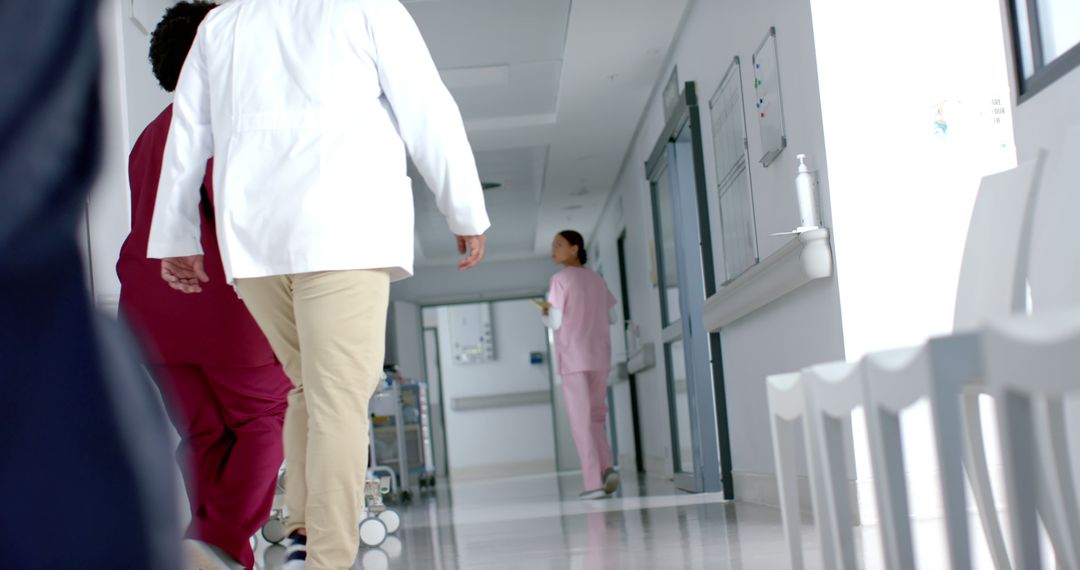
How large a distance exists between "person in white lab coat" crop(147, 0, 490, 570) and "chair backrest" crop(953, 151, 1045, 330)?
0.90 metres

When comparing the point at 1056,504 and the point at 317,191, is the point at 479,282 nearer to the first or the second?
the point at 317,191

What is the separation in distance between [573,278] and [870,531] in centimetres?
385

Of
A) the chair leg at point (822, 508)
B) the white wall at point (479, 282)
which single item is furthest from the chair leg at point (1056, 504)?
the white wall at point (479, 282)

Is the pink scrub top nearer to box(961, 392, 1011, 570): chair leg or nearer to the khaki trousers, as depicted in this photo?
the khaki trousers

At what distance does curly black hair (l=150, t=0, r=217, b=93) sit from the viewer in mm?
2607

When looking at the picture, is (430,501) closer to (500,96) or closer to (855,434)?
(500,96)

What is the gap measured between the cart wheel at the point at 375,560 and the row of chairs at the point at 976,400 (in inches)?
79.8

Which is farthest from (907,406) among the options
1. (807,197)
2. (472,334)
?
(472,334)

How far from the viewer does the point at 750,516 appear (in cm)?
424

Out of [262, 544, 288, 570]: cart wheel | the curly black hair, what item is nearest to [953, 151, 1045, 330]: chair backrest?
the curly black hair

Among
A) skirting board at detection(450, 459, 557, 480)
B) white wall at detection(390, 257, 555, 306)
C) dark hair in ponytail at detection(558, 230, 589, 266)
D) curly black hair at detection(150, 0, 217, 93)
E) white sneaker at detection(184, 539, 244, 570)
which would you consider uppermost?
white wall at detection(390, 257, 555, 306)

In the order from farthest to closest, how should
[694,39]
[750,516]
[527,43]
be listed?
1. [527,43]
2. [694,39]
3. [750,516]

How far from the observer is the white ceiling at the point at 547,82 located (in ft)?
18.9

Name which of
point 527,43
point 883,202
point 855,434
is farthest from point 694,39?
point 855,434
